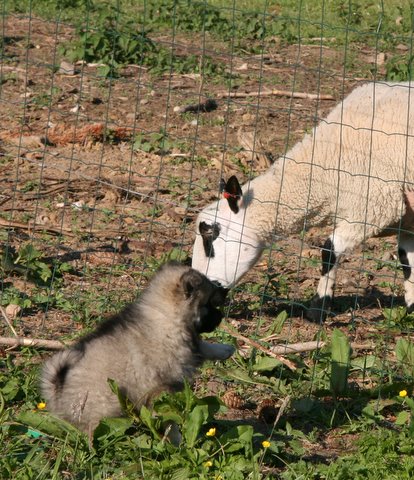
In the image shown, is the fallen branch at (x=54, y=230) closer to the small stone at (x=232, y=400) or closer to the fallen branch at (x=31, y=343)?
the fallen branch at (x=31, y=343)

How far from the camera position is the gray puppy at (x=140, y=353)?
15.0ft

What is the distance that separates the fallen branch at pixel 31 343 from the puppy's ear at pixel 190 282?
1.39 meters

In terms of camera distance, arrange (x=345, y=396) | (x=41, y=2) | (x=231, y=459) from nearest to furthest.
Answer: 1. (x=231, y=459)
2. (x=345, y=396)
3. (x=41, y=2)

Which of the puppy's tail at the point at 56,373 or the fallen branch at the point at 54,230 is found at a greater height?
the puppy's tail at the point at 56,373

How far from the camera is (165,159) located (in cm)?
1001

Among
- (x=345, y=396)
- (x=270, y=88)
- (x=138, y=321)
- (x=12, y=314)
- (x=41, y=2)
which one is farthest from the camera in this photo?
(x=41, y=2)

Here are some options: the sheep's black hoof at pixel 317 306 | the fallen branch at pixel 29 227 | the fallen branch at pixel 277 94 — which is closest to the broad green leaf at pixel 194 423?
the sheep's black hoof at pixel 317 306

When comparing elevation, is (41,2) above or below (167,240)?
above

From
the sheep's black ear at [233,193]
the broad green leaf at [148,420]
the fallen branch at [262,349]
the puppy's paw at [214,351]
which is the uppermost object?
the sheep's black ear at [233,193]

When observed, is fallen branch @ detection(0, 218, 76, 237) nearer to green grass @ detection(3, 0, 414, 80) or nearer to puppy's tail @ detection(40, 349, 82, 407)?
puppy's tail @ detection(40, 349, 82, 407)

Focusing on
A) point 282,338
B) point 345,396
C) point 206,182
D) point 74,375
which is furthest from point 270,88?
point 74,375

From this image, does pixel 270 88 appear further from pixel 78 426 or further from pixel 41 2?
pixel 78 426

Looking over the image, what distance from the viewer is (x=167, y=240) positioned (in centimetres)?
820

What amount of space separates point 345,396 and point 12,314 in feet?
7.32
